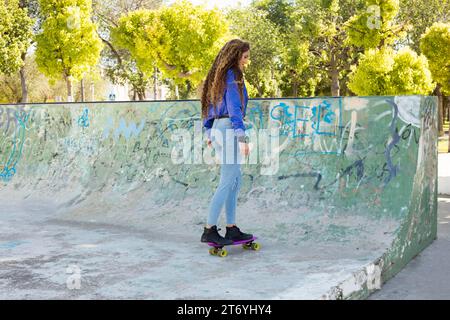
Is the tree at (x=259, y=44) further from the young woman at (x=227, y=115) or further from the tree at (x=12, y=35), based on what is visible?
the young woman at (x=227, y=115)

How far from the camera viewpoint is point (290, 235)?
5.76 metres

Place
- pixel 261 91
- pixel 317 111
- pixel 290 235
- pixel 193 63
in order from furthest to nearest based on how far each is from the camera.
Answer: pixel 261 91 → pixel 193 63 → pixel 317 111 → pixel 290 235

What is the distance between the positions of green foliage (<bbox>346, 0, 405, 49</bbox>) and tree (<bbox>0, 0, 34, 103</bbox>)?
56.0ft

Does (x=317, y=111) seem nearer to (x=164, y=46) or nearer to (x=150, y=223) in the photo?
(x=150, y=223)

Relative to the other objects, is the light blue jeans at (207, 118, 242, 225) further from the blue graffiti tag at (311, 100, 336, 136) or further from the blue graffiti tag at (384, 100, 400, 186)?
the blue graffiti tag at (384, 100, 400, 186)

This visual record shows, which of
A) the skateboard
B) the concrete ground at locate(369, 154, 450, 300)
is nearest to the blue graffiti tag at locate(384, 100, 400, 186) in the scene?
the concrete ground at locate(369, 154, 450, 300)

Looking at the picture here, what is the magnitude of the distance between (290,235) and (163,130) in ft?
8.22

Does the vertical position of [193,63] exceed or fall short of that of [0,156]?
it exceeds it

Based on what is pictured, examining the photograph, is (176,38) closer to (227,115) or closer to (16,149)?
(16,149)

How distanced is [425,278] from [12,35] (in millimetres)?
30227

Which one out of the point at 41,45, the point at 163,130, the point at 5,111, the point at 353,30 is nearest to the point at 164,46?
the point at 41,45

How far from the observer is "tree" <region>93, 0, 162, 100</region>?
4406 cm

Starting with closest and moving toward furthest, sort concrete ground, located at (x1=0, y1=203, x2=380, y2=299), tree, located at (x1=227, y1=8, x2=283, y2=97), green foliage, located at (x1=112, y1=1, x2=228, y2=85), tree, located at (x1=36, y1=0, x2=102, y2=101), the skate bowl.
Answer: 1. concrete ground, located at (x1=0, y1=203, x2=380, y2=299)
2. the skate bowl
3. tree, located at (x1=36, y1=0, x2=102, y2=101)
4. green foliage, located at (x1=112, y1=1, x2=228, y2=85)
5. tree, located at (x1=227, y1=8, x2=283, y2=97)

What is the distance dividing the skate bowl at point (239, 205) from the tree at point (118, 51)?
34535 millimetres
